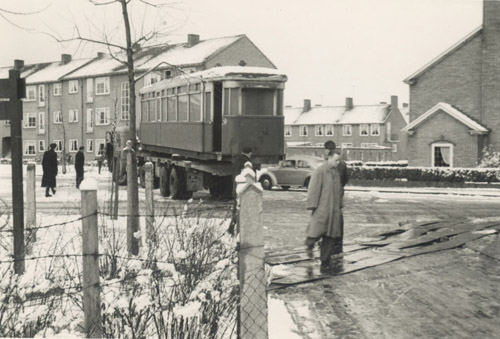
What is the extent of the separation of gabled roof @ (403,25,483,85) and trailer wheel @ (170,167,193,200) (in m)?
18.9

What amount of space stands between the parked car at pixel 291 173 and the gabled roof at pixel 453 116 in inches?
363

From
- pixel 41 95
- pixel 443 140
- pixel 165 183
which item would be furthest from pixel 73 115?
pixel 165 183

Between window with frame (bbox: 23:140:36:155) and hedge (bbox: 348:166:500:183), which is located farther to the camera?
window with frame (bbox: 23:140:36:155)

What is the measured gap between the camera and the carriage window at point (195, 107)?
20.4m

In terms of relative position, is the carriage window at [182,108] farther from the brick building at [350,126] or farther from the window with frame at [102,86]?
the brick building at [350,126]

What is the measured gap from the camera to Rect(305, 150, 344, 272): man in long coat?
1012 centimetres

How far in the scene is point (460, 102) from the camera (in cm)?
3519

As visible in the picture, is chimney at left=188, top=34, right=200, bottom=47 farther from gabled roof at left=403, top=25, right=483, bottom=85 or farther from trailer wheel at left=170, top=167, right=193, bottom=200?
trailer wheel at left=170, top=167, right=193, bottom=200

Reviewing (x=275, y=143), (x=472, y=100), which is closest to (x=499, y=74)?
(x=472, y=100)

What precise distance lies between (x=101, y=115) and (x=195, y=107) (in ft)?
131

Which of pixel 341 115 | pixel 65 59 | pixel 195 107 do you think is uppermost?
pixel 65 59

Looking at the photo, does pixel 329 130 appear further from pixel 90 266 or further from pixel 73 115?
pixel 90 266

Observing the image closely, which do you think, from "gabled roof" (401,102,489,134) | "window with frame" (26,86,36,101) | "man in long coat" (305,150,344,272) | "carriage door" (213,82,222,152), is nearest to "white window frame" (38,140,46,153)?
"window with frame" (26,86,36,101)

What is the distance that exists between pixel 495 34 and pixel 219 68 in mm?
19255
